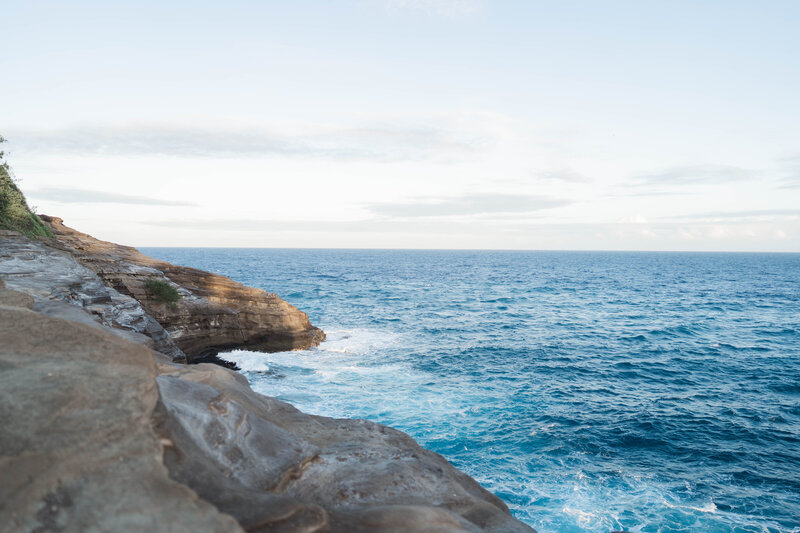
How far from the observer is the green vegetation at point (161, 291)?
32.1 metres

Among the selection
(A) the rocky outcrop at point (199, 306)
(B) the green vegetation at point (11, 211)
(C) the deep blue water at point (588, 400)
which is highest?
(B) the green vegetation at point (11, 211)

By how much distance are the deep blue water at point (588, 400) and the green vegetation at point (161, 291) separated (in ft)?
22.5

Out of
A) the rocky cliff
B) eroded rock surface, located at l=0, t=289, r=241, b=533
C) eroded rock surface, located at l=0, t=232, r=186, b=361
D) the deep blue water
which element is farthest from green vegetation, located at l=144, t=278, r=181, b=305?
eroded rock surface, located at l=0, t=289, r=241, b=533

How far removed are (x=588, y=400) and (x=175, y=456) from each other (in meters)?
28.2

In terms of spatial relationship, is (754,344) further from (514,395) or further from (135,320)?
(135,320)

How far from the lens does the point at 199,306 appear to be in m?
34.8

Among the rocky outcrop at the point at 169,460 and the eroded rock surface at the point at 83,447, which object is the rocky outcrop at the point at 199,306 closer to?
the rocky outcrop at the point at 169,460

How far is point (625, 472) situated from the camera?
68.3 ft

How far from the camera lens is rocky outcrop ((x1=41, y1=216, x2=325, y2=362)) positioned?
31719 millimetres

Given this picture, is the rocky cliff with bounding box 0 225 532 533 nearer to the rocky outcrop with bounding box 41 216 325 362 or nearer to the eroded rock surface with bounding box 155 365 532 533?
the eroded rock surface with bounding box 155 365 532 533

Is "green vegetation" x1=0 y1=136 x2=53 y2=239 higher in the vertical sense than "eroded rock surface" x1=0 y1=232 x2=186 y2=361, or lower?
higher

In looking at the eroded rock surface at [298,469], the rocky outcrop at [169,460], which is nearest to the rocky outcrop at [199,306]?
the eroded rock surface at [298,469]

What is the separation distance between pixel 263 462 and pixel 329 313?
50.0 metres

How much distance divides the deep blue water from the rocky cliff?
1079cm
